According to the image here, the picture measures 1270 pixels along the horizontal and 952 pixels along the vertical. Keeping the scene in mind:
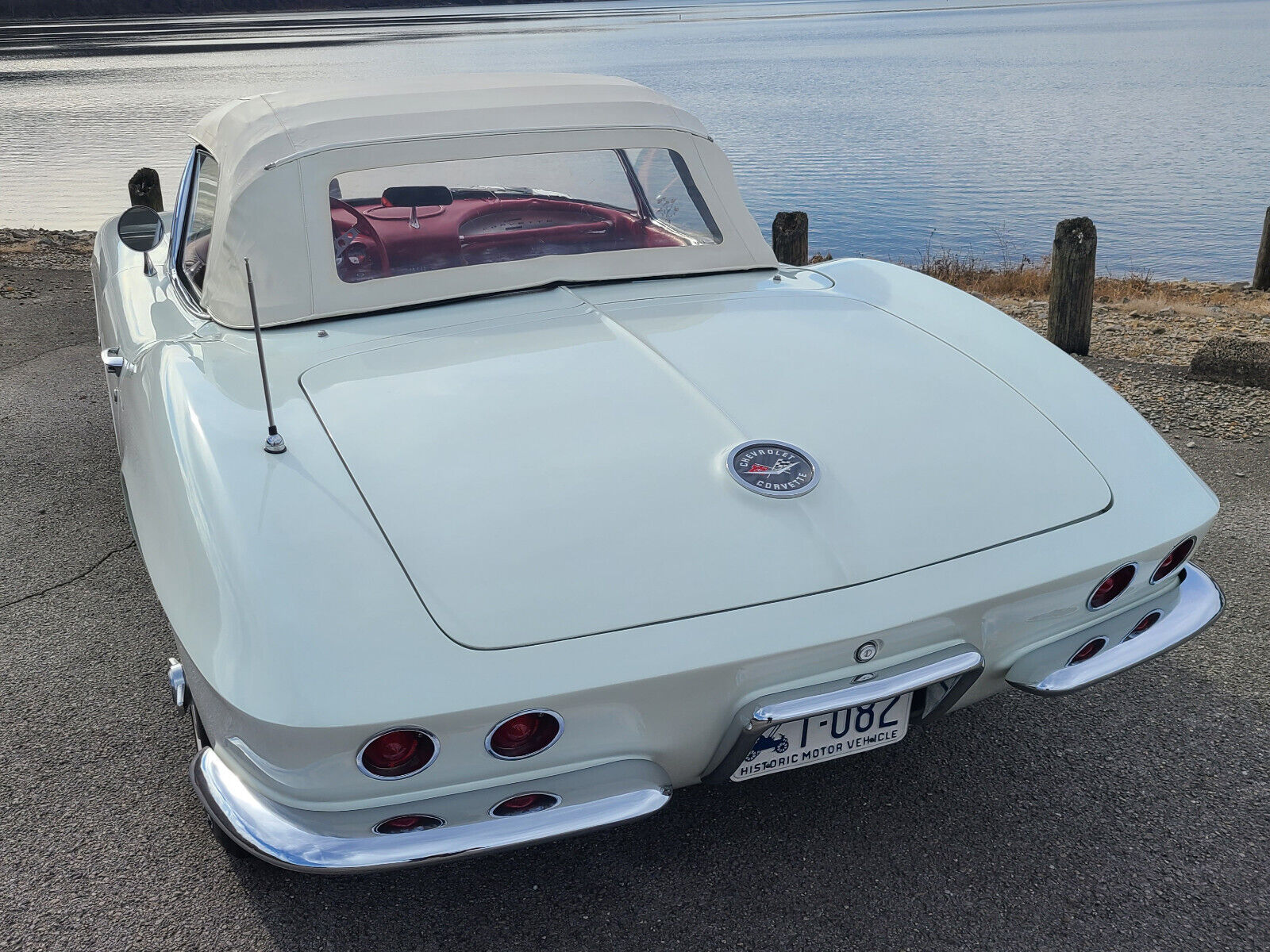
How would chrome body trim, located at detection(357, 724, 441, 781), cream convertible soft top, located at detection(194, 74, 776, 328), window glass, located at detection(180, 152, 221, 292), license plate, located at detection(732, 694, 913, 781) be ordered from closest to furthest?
1. chrome body trim, located at detection(357, 724, 441, 781)
2. license plate, located at detection(732, 694, 913, 781)
3. cream convertible soft top, located at detection(194, 74, 776, 328)
4. window glass, located at detection(180, 152, 221, 292)

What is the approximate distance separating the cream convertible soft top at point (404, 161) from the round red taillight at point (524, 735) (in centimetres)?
136

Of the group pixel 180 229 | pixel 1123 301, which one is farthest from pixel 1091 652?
pixel 1123 301

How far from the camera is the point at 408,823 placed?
1.68 meters

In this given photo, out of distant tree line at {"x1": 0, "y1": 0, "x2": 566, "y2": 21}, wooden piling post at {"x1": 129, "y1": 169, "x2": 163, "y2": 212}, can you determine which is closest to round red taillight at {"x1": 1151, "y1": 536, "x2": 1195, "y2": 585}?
wooden piling post at {"x1": 129, "y1": 169, "x2": 163, "y2": 212}

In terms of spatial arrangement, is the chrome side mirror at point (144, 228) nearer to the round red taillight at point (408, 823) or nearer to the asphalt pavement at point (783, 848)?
the asphalt pavement at point (783, 848)

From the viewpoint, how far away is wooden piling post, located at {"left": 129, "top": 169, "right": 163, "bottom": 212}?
8352mm

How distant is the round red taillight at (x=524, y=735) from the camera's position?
1652 mm

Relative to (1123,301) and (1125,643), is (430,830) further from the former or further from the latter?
(1123,301)

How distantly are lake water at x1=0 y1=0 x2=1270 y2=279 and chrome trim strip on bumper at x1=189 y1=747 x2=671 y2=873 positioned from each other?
99.3 inches

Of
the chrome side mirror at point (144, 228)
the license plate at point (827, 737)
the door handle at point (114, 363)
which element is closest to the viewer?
the license plate at point (827, 737)

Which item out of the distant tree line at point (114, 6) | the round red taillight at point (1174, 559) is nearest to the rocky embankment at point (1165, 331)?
the round red taillight at point (1174, 559)

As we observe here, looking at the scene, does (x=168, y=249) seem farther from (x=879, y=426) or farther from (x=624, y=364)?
(x=879, y=426)

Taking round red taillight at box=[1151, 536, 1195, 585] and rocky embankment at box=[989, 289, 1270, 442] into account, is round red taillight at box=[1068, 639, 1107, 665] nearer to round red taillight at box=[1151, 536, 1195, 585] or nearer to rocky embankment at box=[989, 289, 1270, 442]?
round red taillight at box=[1151, 536, 1195, 585]

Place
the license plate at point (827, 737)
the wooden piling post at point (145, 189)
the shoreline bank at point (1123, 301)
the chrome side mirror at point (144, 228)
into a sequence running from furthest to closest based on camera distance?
the wooden piling post at point (145, 189), the shoreline bank at point (1123, 301), the chrome side mirror at point (144, 228), the license plate at point (827, 737)
